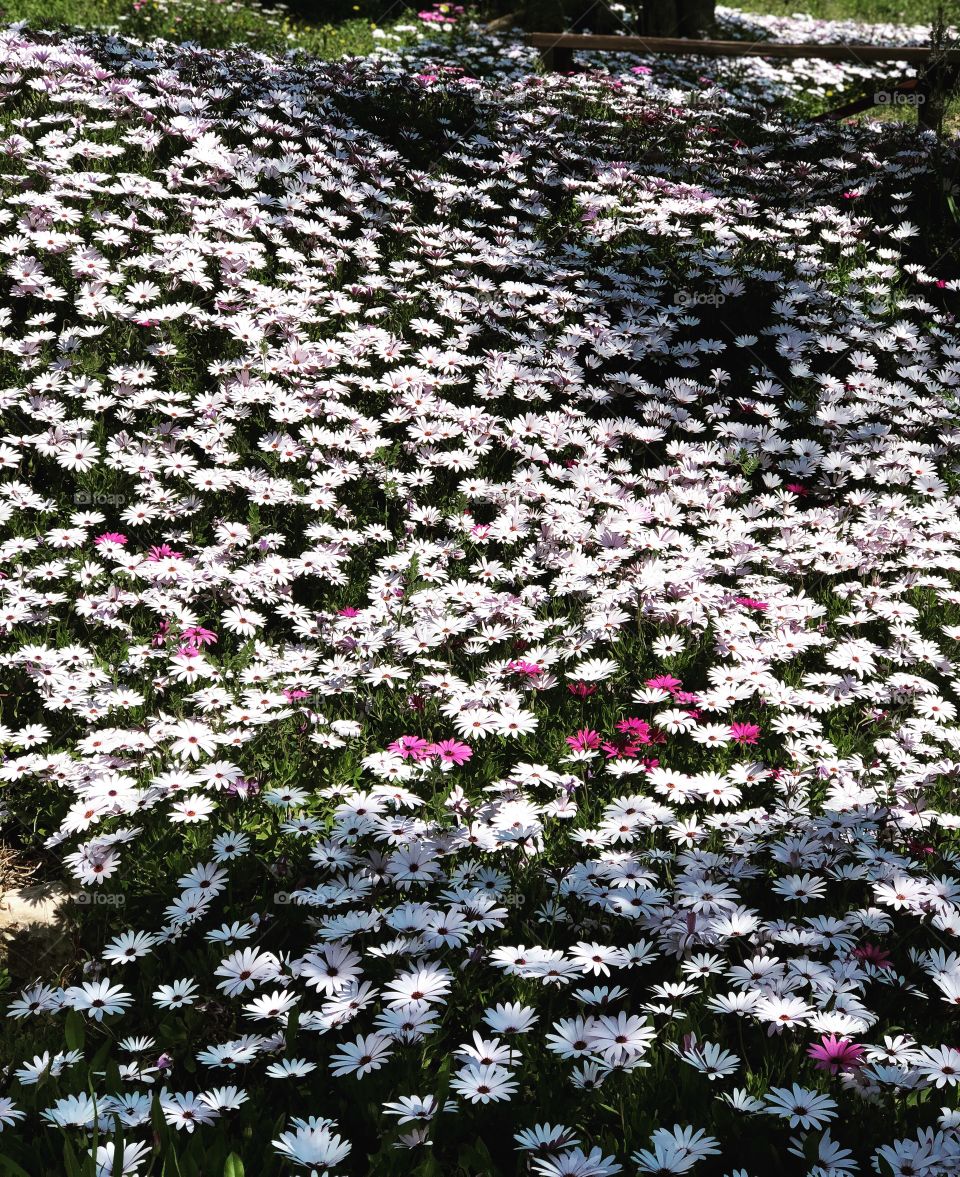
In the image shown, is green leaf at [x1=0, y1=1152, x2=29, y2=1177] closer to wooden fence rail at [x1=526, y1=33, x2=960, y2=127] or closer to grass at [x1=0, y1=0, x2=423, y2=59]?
grass at [x1=0, y1=0, x2=423, y2=59]

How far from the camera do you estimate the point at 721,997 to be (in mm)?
2141

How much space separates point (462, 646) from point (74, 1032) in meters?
2.09

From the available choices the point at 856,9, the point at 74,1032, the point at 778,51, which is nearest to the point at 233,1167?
the point at 74,1032

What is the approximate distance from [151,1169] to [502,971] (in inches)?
38.7

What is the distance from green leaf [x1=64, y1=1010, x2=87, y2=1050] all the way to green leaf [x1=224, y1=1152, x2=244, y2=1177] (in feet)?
1.73

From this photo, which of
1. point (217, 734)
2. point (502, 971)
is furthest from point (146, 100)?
point (502, 971)

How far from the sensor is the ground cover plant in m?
2.14

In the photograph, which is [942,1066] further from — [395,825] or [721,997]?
[395,825]

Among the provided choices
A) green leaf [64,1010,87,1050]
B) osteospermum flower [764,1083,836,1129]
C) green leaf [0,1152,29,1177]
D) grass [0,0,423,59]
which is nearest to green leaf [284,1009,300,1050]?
green leaf [64,1010,87,1050]

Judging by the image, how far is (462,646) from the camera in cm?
398

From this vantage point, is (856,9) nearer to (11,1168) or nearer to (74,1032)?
(74,1032)

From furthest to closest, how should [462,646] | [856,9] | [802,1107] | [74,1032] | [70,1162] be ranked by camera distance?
[856,9], [462,646], [74,1032], [802,1107], [70,1162]

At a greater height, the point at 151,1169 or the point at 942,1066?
the point at 942,1066

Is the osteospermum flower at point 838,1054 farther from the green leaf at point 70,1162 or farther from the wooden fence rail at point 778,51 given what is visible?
the wooden fence rail at point 778,51
